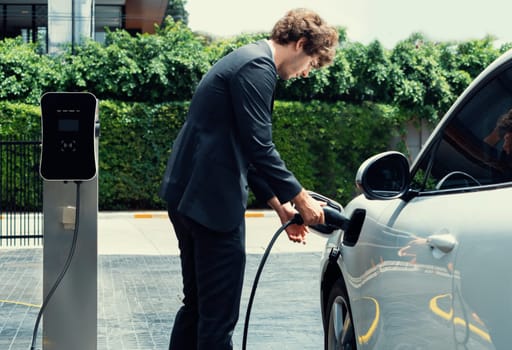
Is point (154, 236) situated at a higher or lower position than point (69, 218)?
lower

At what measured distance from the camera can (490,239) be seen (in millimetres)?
2502

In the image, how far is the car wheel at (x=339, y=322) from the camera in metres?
4.01

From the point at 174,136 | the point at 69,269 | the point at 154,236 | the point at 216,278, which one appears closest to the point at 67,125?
the point at 69,269

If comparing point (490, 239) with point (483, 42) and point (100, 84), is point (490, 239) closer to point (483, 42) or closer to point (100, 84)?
point (100, 84)

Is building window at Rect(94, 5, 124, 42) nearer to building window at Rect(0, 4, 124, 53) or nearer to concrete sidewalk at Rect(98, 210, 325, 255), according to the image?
building window at Rect(0, 4, 124, 53)

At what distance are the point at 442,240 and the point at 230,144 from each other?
4.44 feet

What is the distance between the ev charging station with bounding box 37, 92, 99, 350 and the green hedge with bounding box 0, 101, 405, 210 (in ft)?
44.8

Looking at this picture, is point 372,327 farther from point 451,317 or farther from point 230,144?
point 230,144

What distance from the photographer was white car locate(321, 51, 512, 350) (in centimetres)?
250

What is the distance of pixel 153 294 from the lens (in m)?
8.74

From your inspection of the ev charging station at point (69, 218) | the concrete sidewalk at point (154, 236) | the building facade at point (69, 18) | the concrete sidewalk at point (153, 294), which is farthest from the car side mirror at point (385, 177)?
the building facade at point (69, 18)

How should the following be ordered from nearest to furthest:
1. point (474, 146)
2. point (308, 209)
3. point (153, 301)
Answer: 1. point (474, 146)
2. point (308, 209)
3. point (153, 301)

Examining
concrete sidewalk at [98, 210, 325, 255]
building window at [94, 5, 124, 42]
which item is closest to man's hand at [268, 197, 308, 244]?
concrete sidewalk at [98, 210, 325, 255]

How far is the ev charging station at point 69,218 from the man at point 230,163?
90cm
